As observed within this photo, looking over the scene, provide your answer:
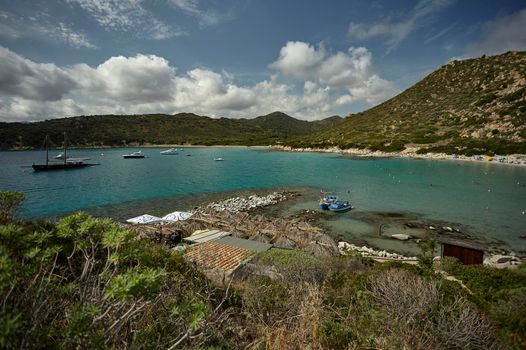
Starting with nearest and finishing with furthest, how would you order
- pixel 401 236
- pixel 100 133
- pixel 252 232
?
pixel 252 232 → pixel 401 236 → pixel 100 133

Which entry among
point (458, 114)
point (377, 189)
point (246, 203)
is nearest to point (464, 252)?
point (246, 203)

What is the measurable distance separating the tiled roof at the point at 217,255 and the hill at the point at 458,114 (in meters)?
78.8

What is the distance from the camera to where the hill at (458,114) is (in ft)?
243

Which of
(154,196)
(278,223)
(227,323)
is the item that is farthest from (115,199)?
(227,323)

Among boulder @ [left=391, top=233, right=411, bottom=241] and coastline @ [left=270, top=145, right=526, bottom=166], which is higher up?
coastline @ [left=270, top=145, right=526, bottom=166]

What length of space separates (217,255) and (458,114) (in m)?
113

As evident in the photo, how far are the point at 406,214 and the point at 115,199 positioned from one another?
36671 millimetres

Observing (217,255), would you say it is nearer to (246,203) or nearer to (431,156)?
(246,203)

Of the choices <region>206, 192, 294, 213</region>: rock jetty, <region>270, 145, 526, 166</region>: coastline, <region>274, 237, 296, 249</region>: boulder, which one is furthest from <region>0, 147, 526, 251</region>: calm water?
<region>274, 237, 296, 249</region>: boulder

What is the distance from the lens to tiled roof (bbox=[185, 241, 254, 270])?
1315 centimetres

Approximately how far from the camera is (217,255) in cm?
1445

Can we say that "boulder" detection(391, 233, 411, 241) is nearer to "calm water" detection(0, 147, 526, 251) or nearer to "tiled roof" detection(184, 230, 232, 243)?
"calm water" detection(0, 147, 526, 251)

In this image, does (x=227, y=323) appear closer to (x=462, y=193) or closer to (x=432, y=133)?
(x=462, y=193)

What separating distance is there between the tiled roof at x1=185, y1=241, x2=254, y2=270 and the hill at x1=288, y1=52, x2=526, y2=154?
7881 centimetres
